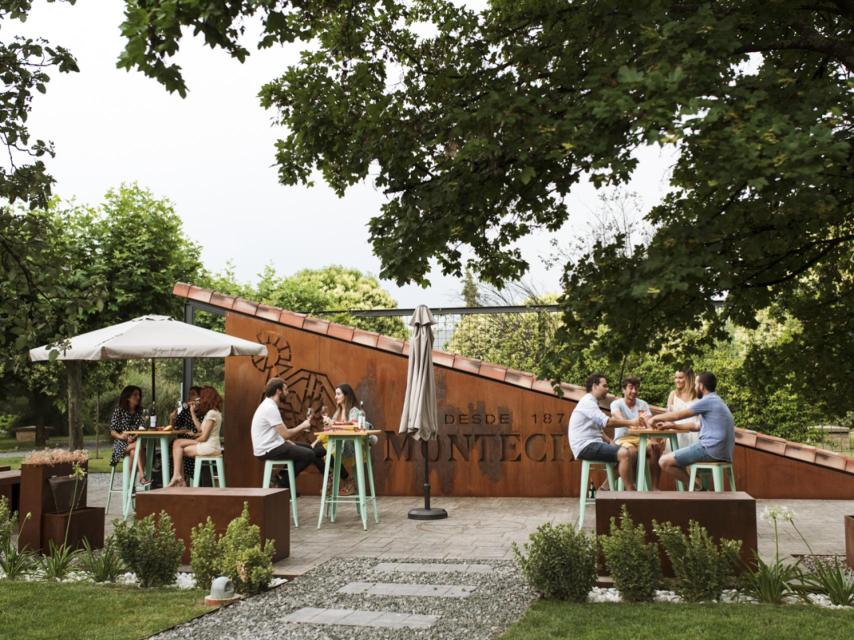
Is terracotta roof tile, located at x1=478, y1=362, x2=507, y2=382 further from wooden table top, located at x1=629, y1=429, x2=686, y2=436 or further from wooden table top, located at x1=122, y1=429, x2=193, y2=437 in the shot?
wooden table top, located at x1=122, y1=429, x2=193, y2=437

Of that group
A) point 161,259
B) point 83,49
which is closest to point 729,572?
point 83,49

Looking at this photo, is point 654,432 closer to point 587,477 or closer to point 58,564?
point 587,477

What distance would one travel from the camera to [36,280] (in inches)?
181

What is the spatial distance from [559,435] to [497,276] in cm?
429

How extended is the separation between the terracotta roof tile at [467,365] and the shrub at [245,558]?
5.32 metres

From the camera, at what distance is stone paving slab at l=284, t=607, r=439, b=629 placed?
198 inches

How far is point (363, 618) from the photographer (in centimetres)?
518

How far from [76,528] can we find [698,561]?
4899 mm

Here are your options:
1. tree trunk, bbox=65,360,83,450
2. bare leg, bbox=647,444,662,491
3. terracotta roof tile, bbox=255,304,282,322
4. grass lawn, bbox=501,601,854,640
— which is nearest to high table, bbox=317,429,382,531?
bare leg, bbox=647,444,662,491

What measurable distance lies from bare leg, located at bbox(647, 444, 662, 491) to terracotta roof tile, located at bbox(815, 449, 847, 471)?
212 centimetres

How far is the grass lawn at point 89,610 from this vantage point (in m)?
4.90

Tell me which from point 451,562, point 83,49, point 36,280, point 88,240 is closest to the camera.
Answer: point 36,280

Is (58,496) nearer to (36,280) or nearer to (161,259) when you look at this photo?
(36,280)

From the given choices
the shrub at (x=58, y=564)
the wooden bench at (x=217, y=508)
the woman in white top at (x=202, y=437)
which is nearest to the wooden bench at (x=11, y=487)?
the woman in white top at (x=202, y=437)
